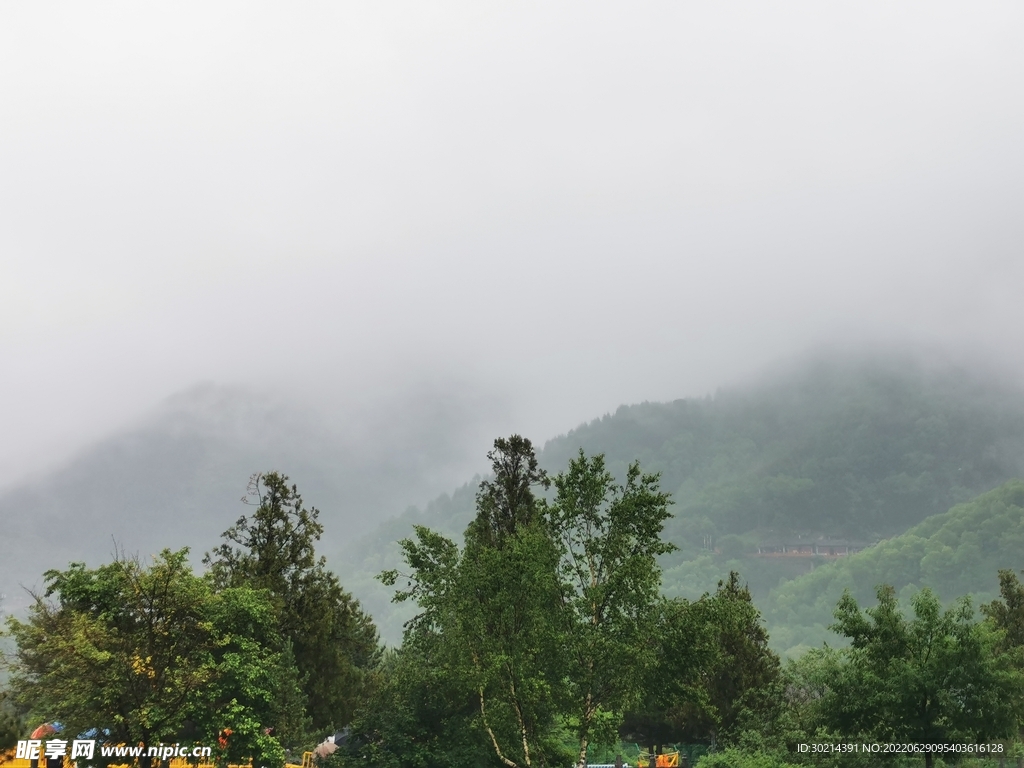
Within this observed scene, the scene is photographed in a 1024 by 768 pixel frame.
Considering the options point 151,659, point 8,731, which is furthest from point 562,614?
point 8,731

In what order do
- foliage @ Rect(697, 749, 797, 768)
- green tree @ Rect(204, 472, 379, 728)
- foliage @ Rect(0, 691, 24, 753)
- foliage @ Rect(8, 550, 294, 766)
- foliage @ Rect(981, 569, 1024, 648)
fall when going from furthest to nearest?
foliage @ Rect(981, 569, 1024, 648), green tree @ Rect(204, 472, 379, 728), foliage @ Rect(0, 691, 24, 753), foliage @ Rect(697, 749, 797, 768), foliage @ Rect(8, 550, 294, 766)

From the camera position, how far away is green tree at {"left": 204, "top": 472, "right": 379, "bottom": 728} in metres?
37.3

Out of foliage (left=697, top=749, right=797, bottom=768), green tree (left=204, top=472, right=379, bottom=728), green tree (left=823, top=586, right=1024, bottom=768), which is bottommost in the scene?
foliage (left=697, top=749, right=797, bottom=768)

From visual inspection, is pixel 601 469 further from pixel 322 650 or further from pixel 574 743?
pixel 574 743

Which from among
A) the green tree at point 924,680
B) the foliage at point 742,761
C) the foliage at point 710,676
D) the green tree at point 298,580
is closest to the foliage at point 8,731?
the green tree at point 298,580

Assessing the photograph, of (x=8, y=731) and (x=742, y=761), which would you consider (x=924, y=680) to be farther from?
(x=8, y=731)

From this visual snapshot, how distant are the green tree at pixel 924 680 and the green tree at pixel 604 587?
755 cm

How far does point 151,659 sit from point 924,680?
24845mm

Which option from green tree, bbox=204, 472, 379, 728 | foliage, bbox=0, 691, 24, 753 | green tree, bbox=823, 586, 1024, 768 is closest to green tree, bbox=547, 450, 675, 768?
green tree, bbox=823, 586, 1024, 768

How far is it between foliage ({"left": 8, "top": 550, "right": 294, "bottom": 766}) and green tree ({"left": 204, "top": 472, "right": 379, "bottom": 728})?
6069mm

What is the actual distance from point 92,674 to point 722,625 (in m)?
20.1

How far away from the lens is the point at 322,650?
38.2m

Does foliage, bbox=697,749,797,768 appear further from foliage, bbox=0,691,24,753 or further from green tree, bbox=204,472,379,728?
foliage, bbox=0,691,24,753

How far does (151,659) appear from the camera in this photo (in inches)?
1086
